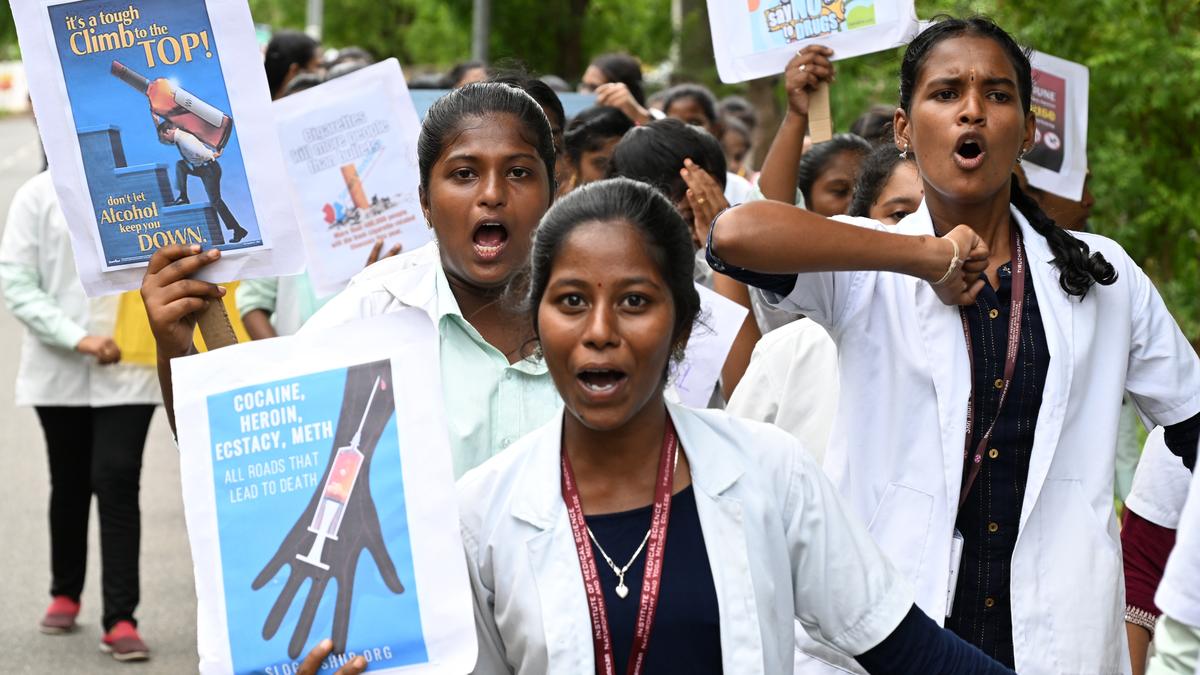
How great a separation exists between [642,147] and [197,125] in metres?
2.39

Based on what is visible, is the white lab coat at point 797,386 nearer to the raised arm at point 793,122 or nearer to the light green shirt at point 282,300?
the raised arm at point 793,122

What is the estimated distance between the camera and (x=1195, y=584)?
2.69m

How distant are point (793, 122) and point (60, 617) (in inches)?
165

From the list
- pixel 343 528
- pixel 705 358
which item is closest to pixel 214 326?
pixel 343 528

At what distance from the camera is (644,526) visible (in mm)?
2953

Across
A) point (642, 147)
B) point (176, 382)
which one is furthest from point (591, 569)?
point (642, 147)

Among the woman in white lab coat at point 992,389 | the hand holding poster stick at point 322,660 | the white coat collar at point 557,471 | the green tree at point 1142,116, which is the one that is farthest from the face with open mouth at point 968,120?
the green tree at point 1142,116

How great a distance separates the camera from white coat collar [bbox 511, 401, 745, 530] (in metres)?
2.95

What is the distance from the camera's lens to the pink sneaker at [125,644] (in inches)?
285

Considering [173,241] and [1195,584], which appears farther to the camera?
[173,241]

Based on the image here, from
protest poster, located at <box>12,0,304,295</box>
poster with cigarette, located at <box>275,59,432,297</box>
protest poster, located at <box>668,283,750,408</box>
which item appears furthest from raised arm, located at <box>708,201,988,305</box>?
poster with cigarette, located at <box>275,59,432,297</box>

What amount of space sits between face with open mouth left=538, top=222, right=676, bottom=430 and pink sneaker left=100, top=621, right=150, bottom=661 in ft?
15.5

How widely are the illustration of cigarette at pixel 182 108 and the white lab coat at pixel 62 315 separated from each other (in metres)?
3.93

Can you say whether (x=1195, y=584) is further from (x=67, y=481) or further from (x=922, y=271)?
(x=67, y=481)
